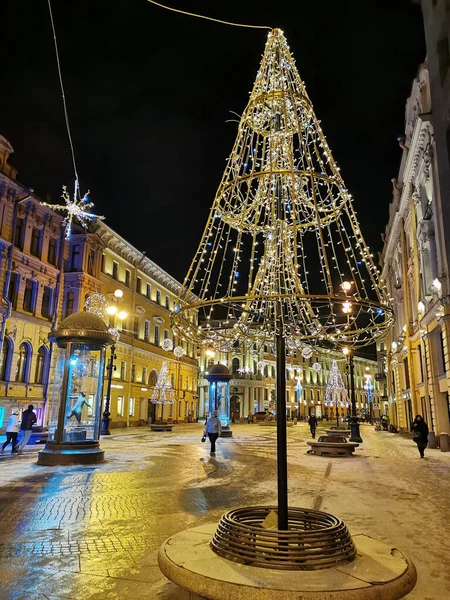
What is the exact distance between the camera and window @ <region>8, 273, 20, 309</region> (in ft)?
102

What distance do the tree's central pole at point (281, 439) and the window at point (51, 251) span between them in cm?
3326

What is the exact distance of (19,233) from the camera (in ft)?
106

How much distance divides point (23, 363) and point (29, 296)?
4875mm

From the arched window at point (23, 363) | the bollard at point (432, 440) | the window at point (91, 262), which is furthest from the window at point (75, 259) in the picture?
the bollard at point (432, 440)

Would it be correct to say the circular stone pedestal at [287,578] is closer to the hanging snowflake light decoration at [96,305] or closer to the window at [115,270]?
the hanging snowflake light decoration at [96,305]

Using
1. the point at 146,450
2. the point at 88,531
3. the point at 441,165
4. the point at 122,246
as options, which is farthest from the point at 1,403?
the point at 441,165

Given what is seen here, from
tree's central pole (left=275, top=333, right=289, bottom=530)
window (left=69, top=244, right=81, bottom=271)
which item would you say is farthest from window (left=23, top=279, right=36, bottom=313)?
tree's central pole (left=275, top=333, right=289, bottom=530)

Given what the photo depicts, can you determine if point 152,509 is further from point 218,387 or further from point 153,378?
point 153,378

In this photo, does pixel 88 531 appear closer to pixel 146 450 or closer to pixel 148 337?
pixel 146 450

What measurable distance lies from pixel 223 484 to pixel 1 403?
2181 cm

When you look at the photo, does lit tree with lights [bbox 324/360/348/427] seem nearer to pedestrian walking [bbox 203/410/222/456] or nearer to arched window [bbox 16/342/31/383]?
arched window [bbox 16/342/31/383]

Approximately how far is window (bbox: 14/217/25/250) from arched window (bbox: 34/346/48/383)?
286 inches

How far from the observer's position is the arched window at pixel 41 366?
3234 centimetres

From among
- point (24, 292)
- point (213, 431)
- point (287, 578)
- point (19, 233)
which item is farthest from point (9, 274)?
point (287, 578)
